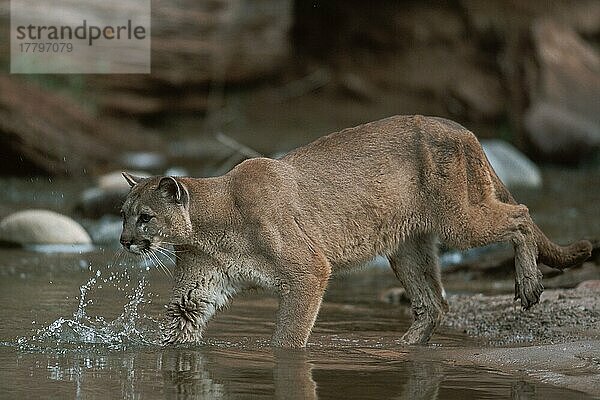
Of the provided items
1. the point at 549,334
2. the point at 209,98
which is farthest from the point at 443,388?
the point at 209,98

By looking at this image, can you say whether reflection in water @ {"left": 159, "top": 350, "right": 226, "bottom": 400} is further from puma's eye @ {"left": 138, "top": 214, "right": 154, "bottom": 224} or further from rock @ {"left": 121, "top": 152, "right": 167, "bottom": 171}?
rock @ {"left": 121, "top": 152, "right": 167, "bottom": 171}

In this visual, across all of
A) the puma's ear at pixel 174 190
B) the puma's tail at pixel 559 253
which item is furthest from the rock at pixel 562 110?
the puma's ear at pixel 174 190

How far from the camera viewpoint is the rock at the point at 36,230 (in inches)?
449

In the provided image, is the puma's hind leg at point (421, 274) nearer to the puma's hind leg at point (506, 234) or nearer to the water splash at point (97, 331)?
the puma's hind leg at point (506, 234)

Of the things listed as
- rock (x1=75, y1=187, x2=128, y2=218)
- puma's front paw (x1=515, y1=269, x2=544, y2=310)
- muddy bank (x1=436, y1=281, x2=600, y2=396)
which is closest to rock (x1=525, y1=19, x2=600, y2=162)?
rock (x1=75, y1=187, x2=128, y2=218)

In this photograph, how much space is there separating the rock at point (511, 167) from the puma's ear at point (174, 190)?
9093 millimetres

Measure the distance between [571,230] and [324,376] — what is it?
7233 mm

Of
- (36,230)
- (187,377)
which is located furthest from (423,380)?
(36,230)

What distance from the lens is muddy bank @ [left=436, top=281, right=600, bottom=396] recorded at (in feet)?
20.5

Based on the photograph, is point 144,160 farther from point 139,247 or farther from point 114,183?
point 139,247

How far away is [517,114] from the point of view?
60.0 feet

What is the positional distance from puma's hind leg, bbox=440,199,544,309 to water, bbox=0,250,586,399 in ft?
1.91

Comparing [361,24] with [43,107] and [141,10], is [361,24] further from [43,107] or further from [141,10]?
[43,107]

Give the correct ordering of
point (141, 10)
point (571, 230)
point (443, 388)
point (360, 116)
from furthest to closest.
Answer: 1. point (360, 116)
2. point (141, 10)
3. point (571, 230)
4. point (443, 388)
